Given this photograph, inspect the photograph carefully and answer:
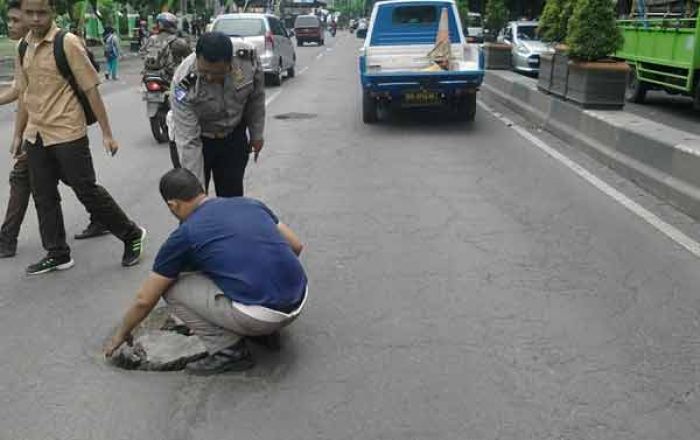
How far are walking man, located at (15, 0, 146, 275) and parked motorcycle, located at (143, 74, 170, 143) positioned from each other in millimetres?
5332

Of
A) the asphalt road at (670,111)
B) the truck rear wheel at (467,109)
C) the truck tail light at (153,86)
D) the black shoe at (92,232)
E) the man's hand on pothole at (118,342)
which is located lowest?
the asphalt road at (670,111)

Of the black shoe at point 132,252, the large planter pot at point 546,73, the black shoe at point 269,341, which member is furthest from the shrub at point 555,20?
the black shoe at point 269,341

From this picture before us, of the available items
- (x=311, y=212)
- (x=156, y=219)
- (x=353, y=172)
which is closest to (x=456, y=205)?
(x=311, y=212)

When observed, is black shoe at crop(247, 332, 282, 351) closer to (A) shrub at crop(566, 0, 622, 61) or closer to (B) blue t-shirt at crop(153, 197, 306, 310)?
(B) blue t-shirt at crop(153, 197, 306, 310)

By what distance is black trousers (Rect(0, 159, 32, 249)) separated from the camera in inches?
230

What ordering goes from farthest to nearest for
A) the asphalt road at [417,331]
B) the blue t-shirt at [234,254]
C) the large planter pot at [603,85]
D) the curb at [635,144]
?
the large planter pot at [603,85] → the curb at [635,144] → the blue t-shirt at [234,254] → the asphalt road at [417,331]

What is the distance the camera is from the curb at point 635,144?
7020 mm

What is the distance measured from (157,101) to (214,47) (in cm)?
679

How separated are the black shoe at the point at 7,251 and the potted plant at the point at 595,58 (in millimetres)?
7587

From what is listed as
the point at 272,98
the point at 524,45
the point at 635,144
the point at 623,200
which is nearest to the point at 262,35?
the point at 272,98

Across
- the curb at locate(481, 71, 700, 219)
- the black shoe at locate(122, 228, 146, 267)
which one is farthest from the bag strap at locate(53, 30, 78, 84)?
the curb at locate(481, 71, 700, 219)

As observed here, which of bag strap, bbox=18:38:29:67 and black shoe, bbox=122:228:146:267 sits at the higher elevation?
bag strap, bbox=18:38:29:67

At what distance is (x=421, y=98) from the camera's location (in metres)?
12.1

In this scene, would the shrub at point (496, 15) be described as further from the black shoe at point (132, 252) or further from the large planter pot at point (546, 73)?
the black shoe at point (132, 252)
